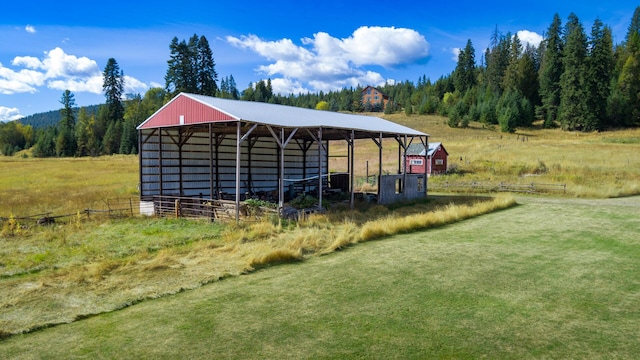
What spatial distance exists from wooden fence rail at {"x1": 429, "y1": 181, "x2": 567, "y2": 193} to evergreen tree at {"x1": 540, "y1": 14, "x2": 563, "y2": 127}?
184 feet

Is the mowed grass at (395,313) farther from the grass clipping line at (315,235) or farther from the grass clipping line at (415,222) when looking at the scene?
the grass clipping line at (415,222)

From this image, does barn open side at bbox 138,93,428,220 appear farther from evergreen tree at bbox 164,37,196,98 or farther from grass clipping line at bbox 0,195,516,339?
evergreen tree at bbox 164,37,196,98

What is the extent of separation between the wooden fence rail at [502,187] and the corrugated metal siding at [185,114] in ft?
61.5

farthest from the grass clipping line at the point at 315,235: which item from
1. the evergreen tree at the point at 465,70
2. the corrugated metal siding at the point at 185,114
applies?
the evergreen tree at the point at 465,70

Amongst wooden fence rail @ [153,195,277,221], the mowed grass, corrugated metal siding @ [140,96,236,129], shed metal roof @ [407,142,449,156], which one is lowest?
the mowed grass

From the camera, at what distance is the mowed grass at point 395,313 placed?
234 inches

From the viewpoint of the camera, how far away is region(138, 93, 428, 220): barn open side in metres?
19.3

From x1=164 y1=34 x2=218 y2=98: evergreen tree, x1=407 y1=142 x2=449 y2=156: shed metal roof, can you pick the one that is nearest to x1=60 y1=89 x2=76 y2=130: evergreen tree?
x1=164 y1=34 x2=218 y2=98: evergreen tree

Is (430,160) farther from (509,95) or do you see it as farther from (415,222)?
(509,95)

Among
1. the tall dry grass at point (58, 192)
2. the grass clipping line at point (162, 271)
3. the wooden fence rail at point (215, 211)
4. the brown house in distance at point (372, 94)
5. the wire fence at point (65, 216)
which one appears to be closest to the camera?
the grass clipping line at point (162, 271)

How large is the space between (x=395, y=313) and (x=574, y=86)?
262 ft

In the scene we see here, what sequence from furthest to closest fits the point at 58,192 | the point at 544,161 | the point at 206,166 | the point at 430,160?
the point at 544,161, the point at 430,160, the point at 58,192, the point at 206,166

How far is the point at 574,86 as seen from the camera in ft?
240

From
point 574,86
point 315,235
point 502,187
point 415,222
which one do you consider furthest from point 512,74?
point 315,235
